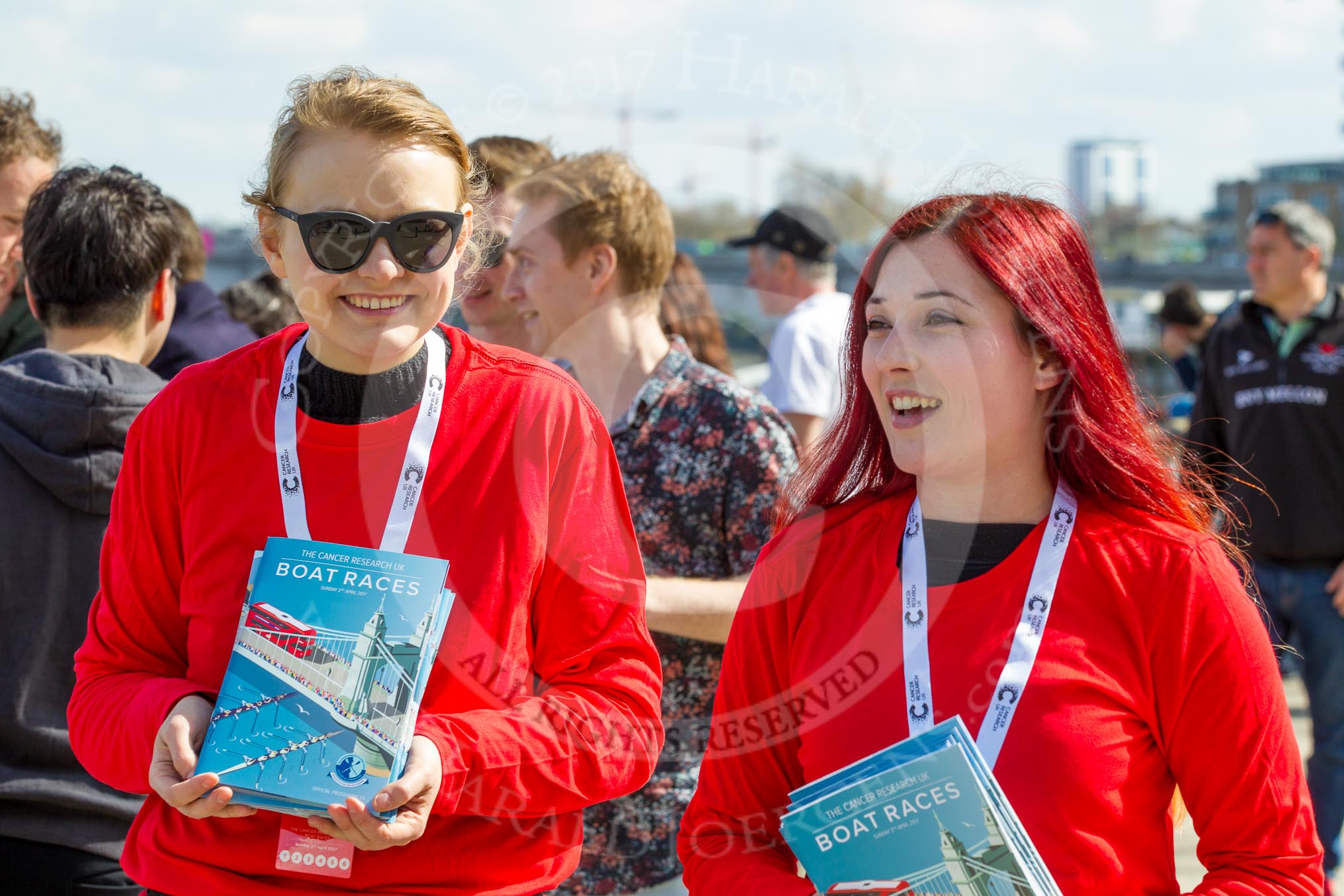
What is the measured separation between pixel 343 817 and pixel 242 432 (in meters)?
0.55

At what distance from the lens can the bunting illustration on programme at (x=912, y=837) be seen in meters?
1.41

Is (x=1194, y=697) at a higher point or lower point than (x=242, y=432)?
lower

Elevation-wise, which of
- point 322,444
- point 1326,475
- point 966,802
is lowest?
point 1326,475

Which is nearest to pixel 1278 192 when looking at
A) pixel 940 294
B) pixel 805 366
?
pixel 805 366

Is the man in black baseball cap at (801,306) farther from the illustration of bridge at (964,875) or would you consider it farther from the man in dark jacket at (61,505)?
the illustration of bridge at (964,875)

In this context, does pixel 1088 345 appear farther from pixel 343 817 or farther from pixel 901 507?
pixel 343 817

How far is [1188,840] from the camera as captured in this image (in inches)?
195

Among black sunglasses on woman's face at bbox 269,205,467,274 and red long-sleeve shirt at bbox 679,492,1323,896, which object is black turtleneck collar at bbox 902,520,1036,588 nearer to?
red long-sleeve shirt at bbox 679,492,1323,896

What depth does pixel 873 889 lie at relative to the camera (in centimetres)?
146

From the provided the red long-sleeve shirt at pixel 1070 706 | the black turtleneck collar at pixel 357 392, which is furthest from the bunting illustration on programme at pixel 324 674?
the red long-sleeve shirt at pixel 1070 706

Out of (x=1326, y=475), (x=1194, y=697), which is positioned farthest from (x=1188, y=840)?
(x=1194, y=697)

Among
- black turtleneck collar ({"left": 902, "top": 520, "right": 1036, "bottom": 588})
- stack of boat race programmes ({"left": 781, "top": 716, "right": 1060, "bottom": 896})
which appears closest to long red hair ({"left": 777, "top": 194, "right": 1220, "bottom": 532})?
black turtleneck collar ({"left": 902, "top": 520, "right": 1036, "bottom": 588})

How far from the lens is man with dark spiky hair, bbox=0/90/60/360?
11.0 ft

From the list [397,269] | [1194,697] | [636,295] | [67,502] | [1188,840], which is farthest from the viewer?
[1188,840]
